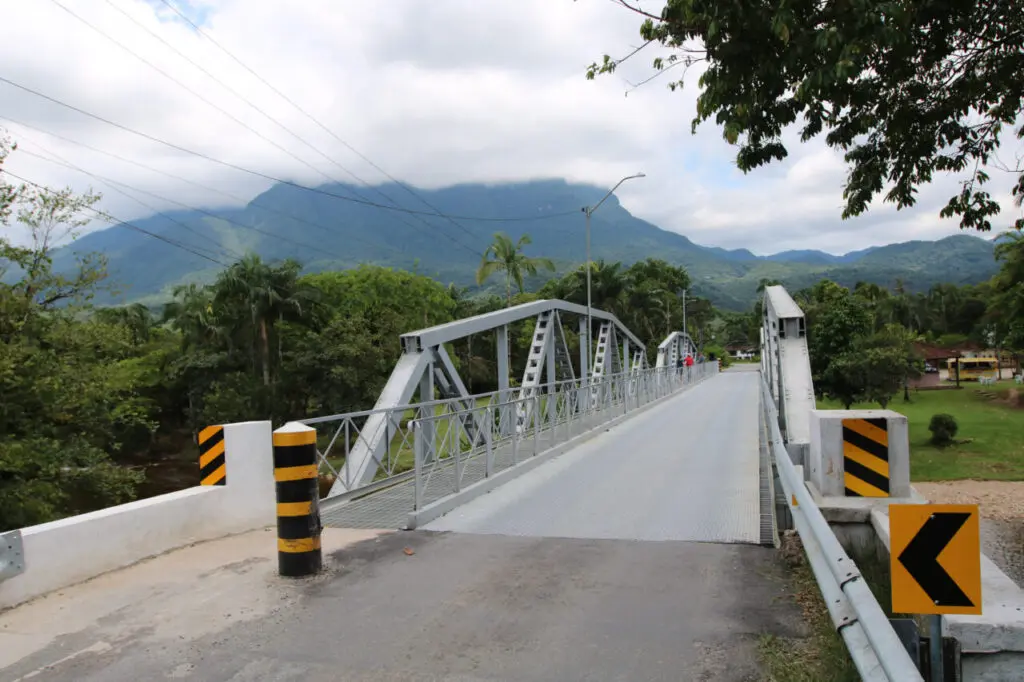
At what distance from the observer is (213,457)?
6.62m

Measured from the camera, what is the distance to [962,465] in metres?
31.0

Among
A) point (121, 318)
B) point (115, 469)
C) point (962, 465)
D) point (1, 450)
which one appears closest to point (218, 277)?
point (121, 318)

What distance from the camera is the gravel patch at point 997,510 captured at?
10438mm

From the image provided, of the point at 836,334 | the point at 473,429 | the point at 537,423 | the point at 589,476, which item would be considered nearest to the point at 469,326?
the point at 537,423

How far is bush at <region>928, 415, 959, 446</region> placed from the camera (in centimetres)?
3584

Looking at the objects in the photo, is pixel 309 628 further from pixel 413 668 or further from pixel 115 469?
pixel 115 469

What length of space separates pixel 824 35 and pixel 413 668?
4.78 meters

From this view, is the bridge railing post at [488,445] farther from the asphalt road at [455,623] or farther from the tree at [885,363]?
the tree at [885,363]

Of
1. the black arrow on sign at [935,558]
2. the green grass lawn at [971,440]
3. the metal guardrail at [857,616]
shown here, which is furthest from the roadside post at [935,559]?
the green grass lawn at [971,440]

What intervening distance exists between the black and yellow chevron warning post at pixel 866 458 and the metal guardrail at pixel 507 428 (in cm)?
422

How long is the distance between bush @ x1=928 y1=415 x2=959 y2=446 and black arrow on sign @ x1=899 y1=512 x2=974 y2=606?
38916 millimetres

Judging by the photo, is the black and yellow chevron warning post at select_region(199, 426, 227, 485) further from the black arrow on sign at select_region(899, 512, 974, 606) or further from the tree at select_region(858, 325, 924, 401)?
the tree at select_region(858, 325, 924, 401)

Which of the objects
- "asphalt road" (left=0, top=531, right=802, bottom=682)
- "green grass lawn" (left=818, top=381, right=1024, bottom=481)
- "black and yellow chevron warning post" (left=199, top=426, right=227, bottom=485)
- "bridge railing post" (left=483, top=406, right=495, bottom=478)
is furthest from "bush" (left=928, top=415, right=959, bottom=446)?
"black and yellow chevron warning post" (left=199, top=426, right=227, bottom=485)

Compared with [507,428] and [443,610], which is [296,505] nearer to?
[443,610]
